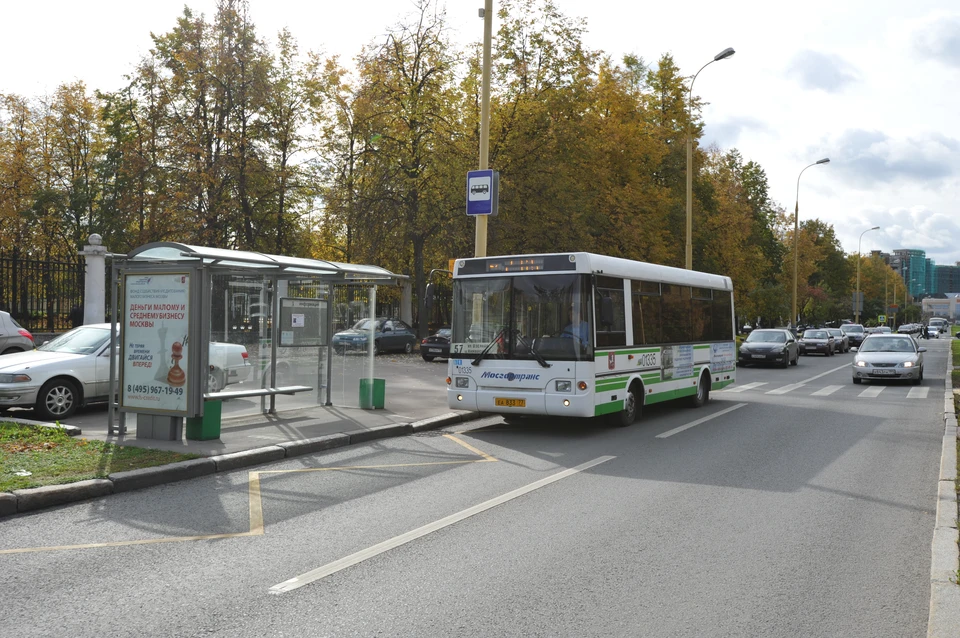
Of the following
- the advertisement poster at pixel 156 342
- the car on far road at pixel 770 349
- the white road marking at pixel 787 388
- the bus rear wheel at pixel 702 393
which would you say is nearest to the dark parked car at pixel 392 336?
the white road marking at pixel 787 388

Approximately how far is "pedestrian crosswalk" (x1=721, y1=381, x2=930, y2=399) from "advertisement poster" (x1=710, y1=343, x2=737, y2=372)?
2511 mm

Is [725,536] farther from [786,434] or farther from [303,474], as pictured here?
[786,434]

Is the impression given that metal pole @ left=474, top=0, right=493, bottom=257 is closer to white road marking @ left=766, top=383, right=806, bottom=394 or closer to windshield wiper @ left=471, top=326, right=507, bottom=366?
windshield wiper @ left=471, top=326, right=507, bottom=366

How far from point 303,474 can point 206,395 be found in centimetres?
243

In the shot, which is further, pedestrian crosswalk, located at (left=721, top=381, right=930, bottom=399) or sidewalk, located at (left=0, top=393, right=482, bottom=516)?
pedestrian crosswalk, located at (left=721, top=381, right=930, bottom=399)

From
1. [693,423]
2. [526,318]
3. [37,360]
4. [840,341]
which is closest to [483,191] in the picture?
[526,318]

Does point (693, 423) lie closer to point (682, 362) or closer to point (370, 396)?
point (682, 362)

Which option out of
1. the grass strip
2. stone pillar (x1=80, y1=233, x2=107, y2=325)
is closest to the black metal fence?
stone pillar (x1=80, y1=233, x2=107, y2=325)

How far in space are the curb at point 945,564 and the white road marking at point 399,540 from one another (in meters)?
3.57

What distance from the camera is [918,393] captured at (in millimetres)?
21047

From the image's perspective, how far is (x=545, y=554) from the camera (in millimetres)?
5938

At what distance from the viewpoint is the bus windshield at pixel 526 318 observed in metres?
12.2

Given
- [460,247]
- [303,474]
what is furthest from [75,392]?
[460,247]

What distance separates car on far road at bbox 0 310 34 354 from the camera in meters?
17.8
